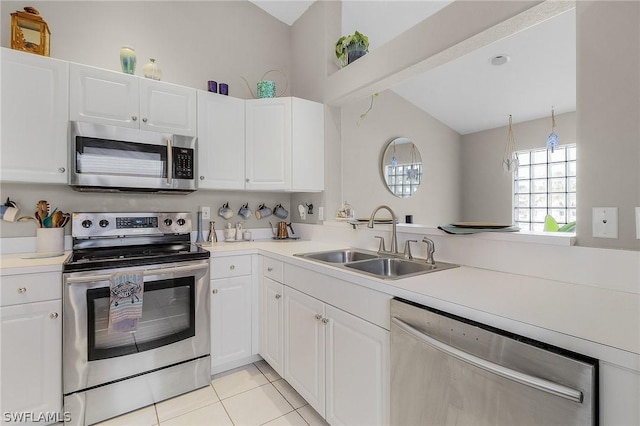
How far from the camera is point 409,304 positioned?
1.16m

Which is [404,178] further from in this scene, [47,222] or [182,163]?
[47,222]

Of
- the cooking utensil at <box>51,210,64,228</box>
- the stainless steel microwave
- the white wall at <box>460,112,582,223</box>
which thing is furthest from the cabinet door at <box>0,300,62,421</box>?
the white wall at <box>460,112,582,223</box>

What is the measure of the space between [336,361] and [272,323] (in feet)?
2.45

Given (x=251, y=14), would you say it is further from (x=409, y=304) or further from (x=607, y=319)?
(x=607, y=319)

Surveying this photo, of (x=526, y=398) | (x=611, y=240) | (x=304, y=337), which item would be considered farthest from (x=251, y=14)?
(x=526, y=398)

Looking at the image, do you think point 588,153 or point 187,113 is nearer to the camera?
point 588,153

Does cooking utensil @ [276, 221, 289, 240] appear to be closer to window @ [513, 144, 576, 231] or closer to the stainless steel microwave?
the stainless steel microwave

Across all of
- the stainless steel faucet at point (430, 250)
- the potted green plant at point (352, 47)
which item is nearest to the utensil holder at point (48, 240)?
the stainless steel faucet at point (430, 250)

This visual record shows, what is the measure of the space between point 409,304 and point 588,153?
0.94 m

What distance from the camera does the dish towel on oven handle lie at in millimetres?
1714

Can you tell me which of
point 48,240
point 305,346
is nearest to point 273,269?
point 305,346

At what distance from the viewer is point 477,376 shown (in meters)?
0.94

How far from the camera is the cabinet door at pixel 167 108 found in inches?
86.0

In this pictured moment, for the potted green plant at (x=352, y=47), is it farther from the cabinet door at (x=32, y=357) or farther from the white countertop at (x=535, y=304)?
the cabinet door at (x=32, y=357)
